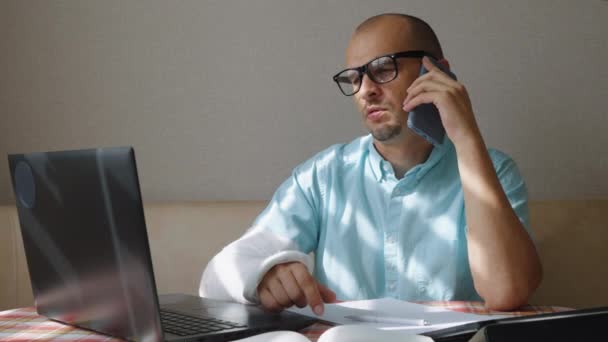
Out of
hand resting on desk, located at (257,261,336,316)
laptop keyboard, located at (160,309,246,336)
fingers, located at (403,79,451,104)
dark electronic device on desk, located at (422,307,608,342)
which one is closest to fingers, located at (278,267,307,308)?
hand resting on desk, located at (257,261,336,316)

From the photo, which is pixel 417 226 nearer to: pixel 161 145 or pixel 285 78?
pixel 285 78

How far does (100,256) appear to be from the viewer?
0.90 metres

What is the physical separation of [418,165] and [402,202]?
9cm

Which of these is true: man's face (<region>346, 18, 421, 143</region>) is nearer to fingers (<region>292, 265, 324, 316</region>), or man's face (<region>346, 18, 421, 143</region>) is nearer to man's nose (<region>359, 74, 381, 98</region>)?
→ man's nose (<region>359, 74, 381, 98</region>)

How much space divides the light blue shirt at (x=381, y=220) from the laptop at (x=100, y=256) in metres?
0.52

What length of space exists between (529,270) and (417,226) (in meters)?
0.31

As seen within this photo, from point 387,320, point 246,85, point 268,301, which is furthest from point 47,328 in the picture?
Answer: point 246,85

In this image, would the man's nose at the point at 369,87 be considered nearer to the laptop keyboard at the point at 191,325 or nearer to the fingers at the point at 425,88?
the fingers at the point at 425,88

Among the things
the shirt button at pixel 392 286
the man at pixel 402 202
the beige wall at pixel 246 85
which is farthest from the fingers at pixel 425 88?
the beige wall at pixel 246 85

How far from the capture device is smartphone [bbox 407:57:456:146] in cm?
154

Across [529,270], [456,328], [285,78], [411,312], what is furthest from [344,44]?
[456,328]

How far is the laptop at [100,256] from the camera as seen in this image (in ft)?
2.67

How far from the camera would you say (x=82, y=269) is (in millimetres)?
957

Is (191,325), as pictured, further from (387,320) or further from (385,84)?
(385,84)
